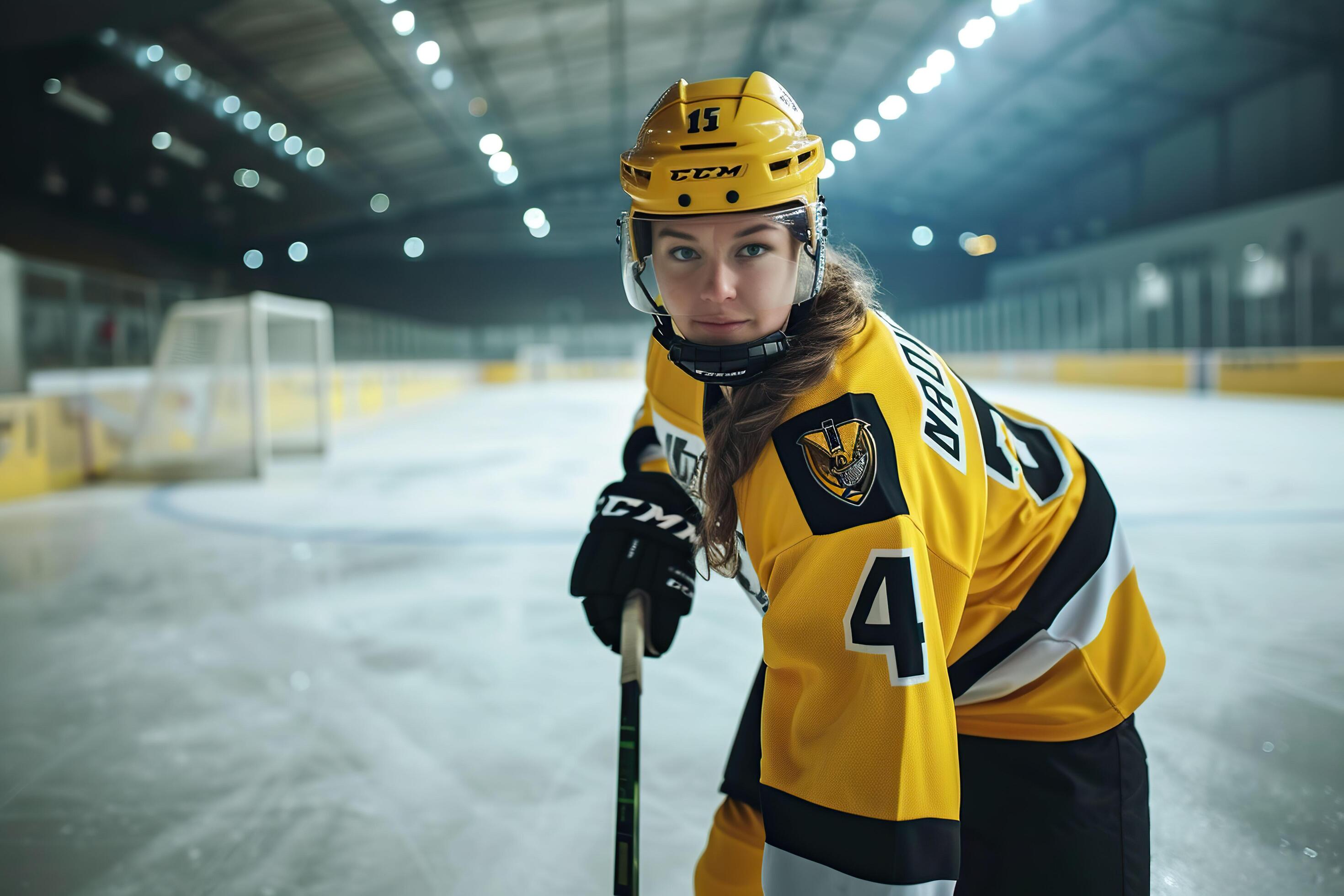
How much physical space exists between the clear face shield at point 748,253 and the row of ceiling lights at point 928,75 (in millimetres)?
9131

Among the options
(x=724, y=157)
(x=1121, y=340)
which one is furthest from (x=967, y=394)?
(x=1121, y=340)

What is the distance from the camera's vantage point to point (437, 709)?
7.68 ft

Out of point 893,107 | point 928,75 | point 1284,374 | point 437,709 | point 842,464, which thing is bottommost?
point 437,709

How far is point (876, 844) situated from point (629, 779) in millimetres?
549

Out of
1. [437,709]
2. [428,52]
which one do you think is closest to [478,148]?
[428,52]

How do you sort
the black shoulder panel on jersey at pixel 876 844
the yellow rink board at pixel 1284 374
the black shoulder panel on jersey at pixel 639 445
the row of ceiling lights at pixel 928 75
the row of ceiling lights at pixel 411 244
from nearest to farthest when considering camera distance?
the black shoulder panel on jersey at pixel 876 844 < the black shoulder panel on jersey at pixel 639 445 < the yellow rink board at pixel 1284 374 < the row of ceiling lights at pixel 928 75 < the row of ceiling lights at pixel 411 244

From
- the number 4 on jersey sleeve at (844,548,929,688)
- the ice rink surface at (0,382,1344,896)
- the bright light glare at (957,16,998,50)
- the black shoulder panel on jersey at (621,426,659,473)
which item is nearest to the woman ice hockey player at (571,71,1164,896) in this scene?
the number 4 on jersey sleeve at (844,548,929,688)

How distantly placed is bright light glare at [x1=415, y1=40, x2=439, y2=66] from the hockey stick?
627 inches

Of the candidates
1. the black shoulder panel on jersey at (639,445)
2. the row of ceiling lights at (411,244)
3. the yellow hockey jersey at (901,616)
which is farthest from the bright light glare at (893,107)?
the yellow hockey jersey at (901,616)

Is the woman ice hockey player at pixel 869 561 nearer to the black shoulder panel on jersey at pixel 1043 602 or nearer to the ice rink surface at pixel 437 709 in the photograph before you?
the black shoulder panel on jersey at pixel 1043 602

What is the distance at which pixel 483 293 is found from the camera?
33344 millimetres

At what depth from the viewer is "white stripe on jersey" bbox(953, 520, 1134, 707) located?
1.02m

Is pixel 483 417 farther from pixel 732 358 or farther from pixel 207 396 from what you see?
pixel 732 358

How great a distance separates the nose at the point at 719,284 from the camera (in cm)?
96
